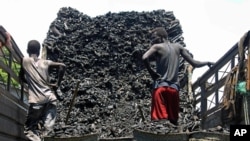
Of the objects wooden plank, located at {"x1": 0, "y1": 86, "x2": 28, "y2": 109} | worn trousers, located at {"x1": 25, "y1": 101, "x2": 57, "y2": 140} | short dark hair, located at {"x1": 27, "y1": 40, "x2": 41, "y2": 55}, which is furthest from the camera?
short dark hair, located at {"x1": 27, "y1": 40, "x2": 41, "y2": 55}

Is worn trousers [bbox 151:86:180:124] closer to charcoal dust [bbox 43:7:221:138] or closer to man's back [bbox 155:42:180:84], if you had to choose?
man's back [bbox 155:42:180:84]

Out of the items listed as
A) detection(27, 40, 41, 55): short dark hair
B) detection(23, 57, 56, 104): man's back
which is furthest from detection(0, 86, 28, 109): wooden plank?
detection(27, 40, 41, 55): short dark hair

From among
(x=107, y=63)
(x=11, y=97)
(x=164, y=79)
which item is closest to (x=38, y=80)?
(x=11, y=97)

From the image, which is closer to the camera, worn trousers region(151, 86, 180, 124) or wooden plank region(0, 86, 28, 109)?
wooden plank region(0, 86, 28, 109)

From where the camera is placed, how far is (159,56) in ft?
15.6

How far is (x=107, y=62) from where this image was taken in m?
7.20

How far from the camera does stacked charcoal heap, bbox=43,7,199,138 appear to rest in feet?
20.2

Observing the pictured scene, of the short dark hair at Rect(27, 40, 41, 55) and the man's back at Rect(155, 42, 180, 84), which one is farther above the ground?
the short dark hair at Rect(27, 40, 41, 55)

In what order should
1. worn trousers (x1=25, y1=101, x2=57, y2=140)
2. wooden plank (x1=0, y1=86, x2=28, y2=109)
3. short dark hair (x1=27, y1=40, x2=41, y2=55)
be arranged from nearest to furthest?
wooden plank (x1=0, y1=86, x2=28, y2=109) → worn trousers (x1=25, y1=101, x2=57, y2=140) → short dark hair (x1=27, y1=40, x2=41, y2=55)

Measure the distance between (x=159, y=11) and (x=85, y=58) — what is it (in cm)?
148

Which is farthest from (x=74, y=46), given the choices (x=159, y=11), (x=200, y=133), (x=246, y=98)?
(x=200, y=133)

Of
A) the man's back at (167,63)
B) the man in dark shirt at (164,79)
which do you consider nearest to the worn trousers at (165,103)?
the man in dark shirt at (164,79)

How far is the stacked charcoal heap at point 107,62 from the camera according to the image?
6.17 meters

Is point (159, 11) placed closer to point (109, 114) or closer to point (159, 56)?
point (109, 114)
